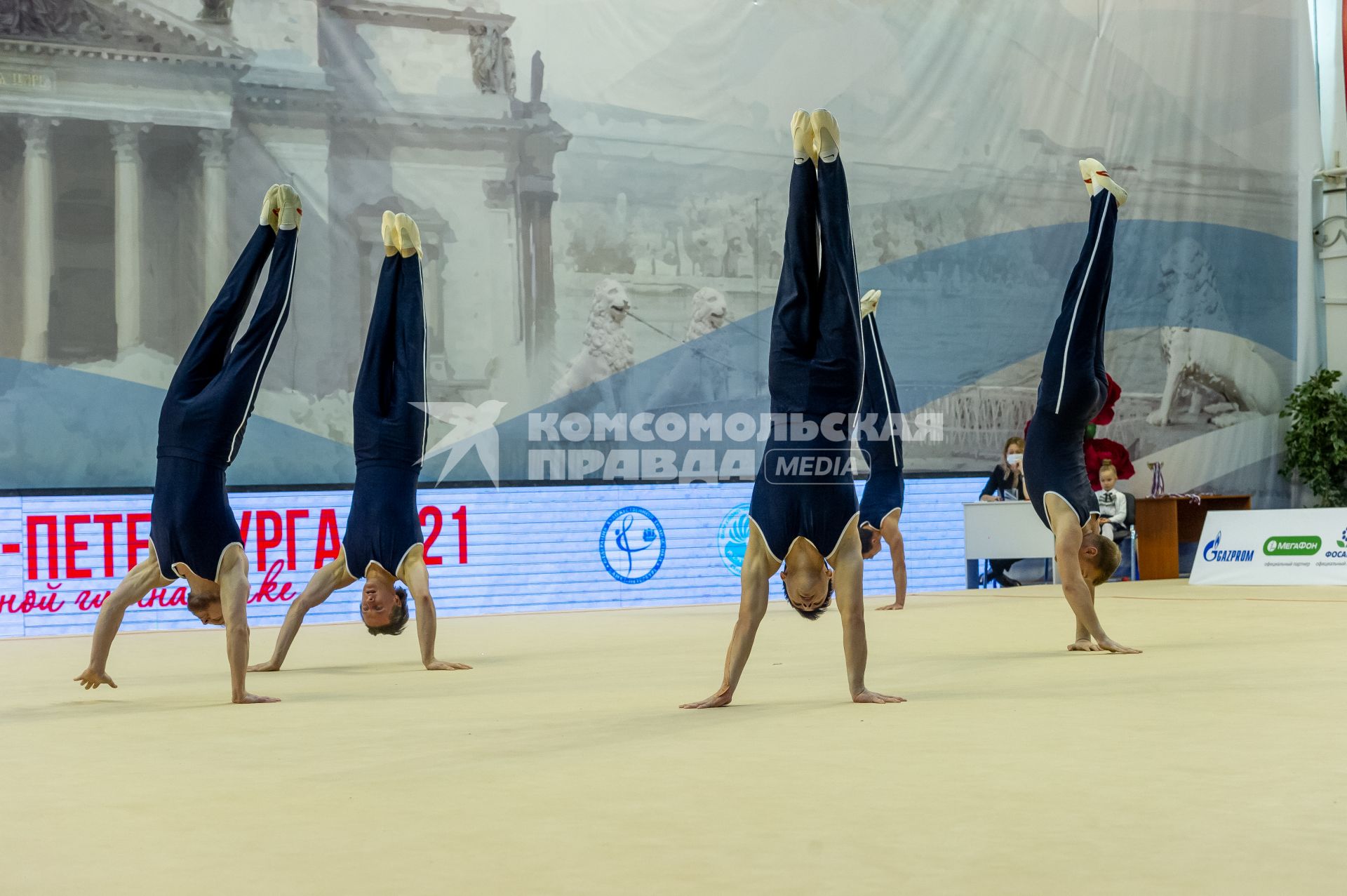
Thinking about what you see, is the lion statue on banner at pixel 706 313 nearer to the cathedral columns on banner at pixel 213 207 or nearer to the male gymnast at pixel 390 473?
the cathedral columns on banner at pixel 213 207

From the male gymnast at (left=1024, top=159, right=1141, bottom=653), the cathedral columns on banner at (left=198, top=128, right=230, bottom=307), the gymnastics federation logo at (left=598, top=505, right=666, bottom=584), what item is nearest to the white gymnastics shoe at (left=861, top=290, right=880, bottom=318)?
the male gymnast at (left=1024, top=159, right=1141, bottom=653)

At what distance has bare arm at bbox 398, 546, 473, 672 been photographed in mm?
6086

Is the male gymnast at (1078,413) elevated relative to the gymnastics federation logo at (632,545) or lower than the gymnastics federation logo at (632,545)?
elevated

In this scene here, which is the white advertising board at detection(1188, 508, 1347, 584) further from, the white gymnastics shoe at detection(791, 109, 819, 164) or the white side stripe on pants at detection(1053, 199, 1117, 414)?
the white gymnastics shoe at detection(791, 109, 819, 164)

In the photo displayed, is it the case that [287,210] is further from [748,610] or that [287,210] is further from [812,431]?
[748,610]

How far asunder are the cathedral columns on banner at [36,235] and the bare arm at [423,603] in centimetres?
525

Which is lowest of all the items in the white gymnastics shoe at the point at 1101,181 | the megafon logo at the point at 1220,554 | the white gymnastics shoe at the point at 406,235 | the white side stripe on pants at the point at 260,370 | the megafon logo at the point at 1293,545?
the megafon logo at the point at 1220,554

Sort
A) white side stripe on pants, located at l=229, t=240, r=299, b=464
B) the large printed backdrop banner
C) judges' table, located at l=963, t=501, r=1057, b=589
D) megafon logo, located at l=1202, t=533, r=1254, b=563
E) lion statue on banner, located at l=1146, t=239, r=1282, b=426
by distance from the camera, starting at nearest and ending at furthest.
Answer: white side stripe on pants, located at l=229, t=240, r=299, b=464 < the large printed backdrop banner < judges' table, located at l=963, t=501, r=1057, b=589 < megafon logo, located at l=1202, t=533, r=1254, b=563 < lion statue on banner, located at l=1146, t=239, r=1282, b=426

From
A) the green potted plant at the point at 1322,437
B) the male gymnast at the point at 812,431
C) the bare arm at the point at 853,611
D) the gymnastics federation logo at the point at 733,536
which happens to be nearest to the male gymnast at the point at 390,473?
the male gymnast at the point at 812,431

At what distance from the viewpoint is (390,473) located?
6414mm

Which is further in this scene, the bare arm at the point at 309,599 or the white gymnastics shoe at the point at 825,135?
the bare arm at the point at 309,599

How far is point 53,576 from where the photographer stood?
373 inches

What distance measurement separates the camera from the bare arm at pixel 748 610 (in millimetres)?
4652

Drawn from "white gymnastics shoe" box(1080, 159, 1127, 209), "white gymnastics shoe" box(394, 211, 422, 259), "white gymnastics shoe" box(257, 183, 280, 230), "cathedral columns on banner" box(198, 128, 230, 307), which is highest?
"cathedral columns on banner" box(198, 128, 230, 307)
